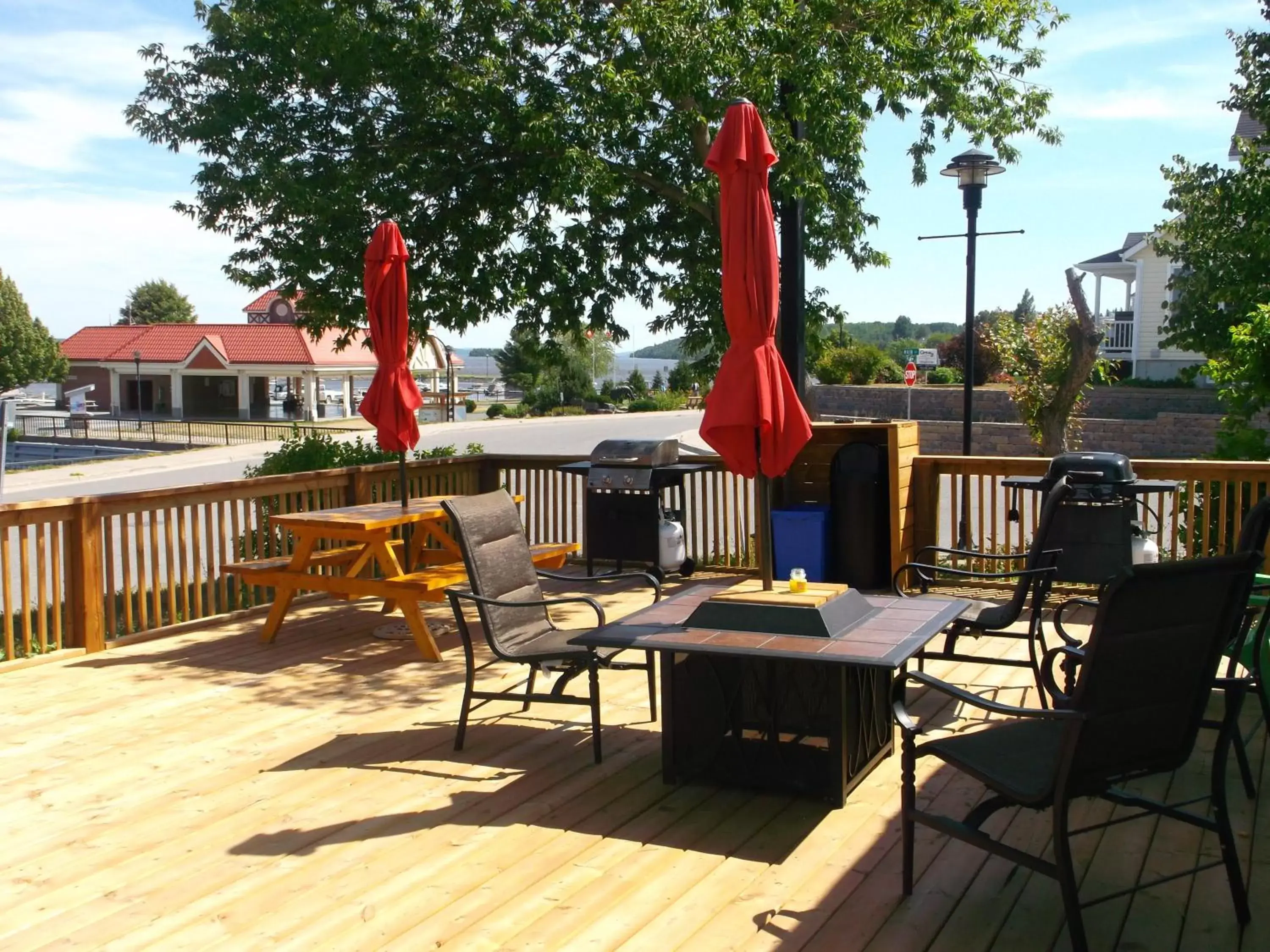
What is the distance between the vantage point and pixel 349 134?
10.6m

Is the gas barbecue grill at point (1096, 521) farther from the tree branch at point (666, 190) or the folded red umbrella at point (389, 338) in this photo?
the tree branch at point (666, 190)

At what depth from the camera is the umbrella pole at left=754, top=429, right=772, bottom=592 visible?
4.31 m

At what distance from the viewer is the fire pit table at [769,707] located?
4.18 metres

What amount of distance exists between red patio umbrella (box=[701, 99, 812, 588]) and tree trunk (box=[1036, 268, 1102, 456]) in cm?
1157

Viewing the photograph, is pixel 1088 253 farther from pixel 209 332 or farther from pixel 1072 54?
pixel 209 332

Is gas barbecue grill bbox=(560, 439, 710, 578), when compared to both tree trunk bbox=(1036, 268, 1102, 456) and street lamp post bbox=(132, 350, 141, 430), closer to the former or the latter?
tree trunk bbox=(1036, 268, 1102, 456)

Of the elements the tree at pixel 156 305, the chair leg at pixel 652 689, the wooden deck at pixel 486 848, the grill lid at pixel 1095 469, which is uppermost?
the tree at pixel 156 305

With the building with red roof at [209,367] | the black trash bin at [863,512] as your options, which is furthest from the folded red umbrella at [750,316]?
the building with red roof at [209,367]

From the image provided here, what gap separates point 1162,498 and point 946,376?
2830 cm

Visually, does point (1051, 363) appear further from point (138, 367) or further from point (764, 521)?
point (138, 367)

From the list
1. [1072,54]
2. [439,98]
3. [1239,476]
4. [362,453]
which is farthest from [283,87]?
[1239,476]

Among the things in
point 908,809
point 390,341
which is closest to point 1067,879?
point 908,809

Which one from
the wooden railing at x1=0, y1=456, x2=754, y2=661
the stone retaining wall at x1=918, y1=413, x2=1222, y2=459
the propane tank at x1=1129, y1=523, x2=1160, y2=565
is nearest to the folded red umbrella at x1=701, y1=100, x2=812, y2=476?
the propane tank at x1=1129, y1=523, x2=1160, y2=565

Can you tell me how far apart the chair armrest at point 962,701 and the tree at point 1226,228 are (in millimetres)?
7030
